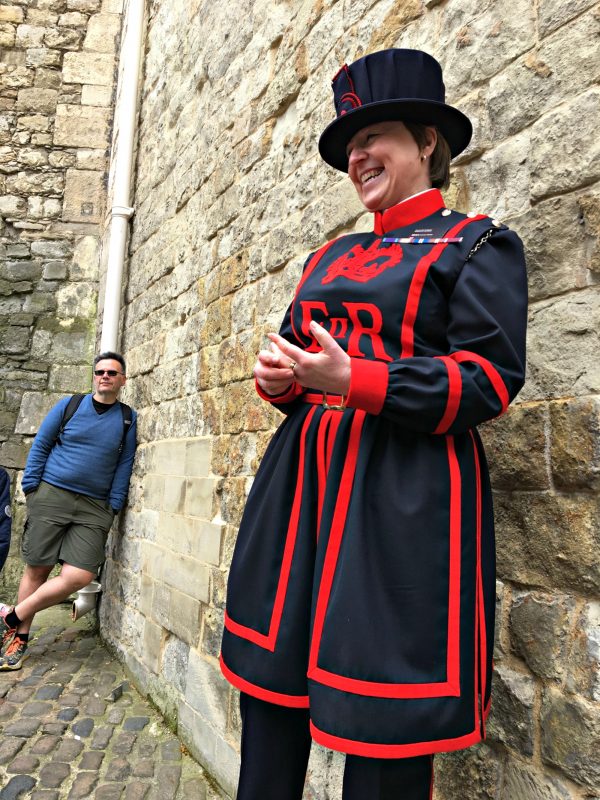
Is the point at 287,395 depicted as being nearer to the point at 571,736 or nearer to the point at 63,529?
the point at 571,736

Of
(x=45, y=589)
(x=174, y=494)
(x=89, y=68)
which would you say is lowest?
(x=45, y=589)

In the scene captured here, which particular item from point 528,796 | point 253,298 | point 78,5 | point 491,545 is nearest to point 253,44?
point 253,298

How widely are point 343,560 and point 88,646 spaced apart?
380 centimetres

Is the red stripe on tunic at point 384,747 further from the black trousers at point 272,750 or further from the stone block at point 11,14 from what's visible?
the stone block at point 11,14

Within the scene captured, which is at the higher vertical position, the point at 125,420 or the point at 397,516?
the point at 125,420

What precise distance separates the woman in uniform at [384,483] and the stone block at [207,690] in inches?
54.5

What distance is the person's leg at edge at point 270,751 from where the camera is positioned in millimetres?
1372

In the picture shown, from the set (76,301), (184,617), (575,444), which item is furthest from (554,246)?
(76,301)

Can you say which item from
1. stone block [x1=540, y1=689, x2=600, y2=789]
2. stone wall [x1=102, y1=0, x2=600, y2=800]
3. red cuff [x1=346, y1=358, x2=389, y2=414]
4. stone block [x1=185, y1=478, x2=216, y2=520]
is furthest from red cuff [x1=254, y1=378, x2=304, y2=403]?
stone block [x1=185, y1=478, x2=216, y2=520]

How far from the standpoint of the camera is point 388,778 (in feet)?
3.79

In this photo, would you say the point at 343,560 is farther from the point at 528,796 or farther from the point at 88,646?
the point at 88,646

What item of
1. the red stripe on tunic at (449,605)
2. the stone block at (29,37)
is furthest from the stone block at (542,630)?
the stone block at (29,37)

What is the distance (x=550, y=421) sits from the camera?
1.41 metres

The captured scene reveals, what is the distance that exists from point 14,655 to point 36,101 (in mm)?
4767
